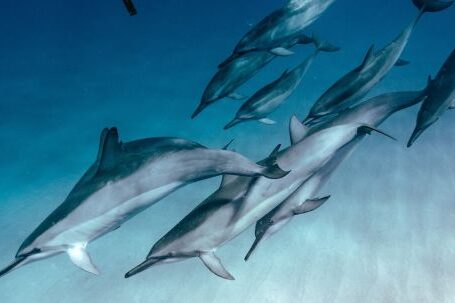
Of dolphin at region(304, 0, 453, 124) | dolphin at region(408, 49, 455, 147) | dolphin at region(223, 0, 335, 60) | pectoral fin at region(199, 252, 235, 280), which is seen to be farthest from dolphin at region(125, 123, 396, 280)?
dolphin at region(223, 0, 335, 60)

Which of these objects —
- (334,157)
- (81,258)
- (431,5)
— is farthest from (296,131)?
(431,5)

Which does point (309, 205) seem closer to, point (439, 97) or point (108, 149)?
point (439, 97)

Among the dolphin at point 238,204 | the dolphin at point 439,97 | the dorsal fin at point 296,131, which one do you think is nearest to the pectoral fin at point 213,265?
the dolphin at point 238,204

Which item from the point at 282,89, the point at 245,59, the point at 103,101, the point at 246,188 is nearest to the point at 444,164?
the point at 282,89

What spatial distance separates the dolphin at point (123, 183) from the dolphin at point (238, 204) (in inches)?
10.0

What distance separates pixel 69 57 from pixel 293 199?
23.4 meters

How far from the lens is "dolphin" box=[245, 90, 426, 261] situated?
352cm

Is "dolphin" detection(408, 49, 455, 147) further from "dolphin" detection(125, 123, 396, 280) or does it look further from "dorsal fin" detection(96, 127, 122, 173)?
"dorsal fin" detection(96, 127, 122, 173)

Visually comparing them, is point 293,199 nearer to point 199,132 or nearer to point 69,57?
point 199,132

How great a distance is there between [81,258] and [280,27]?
310cm

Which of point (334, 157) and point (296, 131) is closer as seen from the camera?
point (296, 131)

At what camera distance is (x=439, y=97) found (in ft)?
11.8

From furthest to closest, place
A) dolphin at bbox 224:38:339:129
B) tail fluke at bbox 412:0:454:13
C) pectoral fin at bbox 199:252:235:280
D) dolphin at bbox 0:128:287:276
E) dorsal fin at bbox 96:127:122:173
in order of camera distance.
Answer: dolphin at bbox 224:38:339:129, tail fluke at bbox 412:0:454:13, pectoral fin at bbox 199:252:235:280, dolphin at bbox 0:128:287:276, dorsal fin at bbox 96:127:122:173

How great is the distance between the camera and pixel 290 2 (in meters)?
4.34
